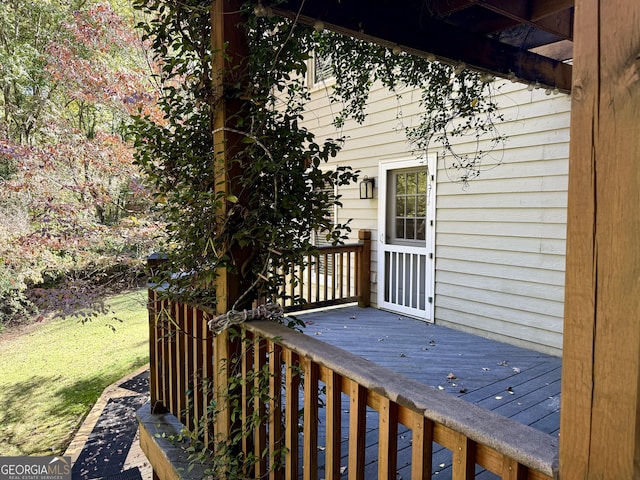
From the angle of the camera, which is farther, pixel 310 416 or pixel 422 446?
pixel 310 416

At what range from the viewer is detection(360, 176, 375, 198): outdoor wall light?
18.3 ft

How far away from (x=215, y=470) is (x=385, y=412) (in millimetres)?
1040

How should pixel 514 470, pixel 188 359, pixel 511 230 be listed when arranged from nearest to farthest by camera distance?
1. pixel 514 470
2. pixel 188 359
3. pixel 511 230

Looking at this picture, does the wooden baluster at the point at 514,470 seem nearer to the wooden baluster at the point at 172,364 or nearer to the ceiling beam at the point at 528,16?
the wooden baluster at the point at 172,364

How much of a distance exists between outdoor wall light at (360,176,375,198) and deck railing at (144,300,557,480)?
12.0ft

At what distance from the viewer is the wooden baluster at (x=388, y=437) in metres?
1.10

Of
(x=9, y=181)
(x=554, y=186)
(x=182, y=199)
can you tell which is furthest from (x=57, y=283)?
(x=554, y=186)

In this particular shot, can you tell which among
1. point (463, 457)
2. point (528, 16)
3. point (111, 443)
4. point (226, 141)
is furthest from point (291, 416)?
point (111, 443)

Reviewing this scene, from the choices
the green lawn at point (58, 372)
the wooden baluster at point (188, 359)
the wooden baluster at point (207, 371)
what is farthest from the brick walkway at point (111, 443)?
the wooden baluster at point (207, 371)

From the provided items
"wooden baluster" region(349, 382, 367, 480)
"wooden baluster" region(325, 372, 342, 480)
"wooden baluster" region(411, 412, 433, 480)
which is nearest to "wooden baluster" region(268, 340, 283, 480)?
"wooden baluster" region(325, 372, 342, 480)

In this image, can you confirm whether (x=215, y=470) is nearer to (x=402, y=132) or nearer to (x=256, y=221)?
(x=256, y=221)

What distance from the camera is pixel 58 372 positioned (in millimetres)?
5766

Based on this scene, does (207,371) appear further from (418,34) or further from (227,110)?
(418,34)

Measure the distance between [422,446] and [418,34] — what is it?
7.09ft
